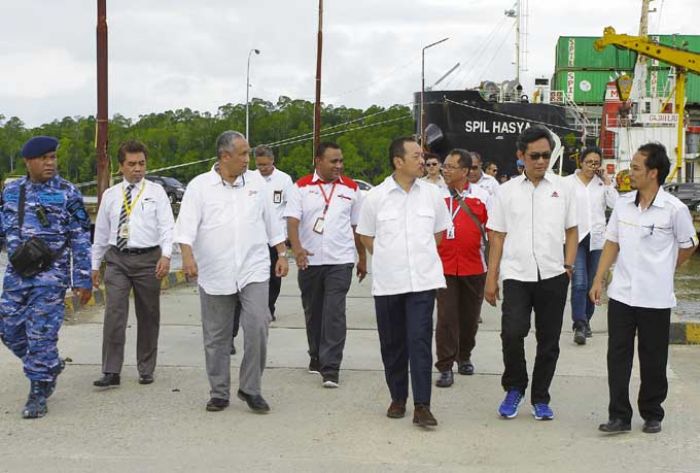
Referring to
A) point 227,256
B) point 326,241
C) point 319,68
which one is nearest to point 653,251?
point 326,241

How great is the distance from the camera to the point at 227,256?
629 cm

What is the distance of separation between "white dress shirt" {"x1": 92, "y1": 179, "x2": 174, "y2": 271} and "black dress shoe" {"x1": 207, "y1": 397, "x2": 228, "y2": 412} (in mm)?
1370

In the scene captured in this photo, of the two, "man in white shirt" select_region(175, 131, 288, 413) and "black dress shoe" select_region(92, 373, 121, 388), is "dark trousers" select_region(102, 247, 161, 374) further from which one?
"man in white shirt" select_region(175, 131, 288, 413)

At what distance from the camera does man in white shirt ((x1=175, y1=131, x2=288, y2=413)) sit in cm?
629

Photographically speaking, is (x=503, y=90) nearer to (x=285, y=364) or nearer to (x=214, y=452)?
(x=285, y=364)

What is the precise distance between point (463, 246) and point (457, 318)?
1.85 feet

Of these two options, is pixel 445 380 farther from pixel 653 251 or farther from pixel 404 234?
pixel 653 251

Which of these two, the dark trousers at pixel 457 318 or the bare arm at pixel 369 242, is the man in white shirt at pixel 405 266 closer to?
the bare arm at pixel 369 242

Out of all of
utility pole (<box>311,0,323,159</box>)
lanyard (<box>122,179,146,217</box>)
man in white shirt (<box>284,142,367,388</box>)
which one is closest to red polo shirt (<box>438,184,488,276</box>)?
man in white shirt (<box>284,142,367,388</box>)

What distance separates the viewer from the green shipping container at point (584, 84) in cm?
6962

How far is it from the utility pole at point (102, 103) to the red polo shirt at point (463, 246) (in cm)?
671

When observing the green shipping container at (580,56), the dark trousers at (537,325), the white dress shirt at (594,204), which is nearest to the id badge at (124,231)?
the dark trousers at (537,325)

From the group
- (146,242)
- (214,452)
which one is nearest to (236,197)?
(146,242)

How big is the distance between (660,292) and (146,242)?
376 cm
